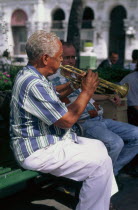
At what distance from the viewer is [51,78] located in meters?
3.68

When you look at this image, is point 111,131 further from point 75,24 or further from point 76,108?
point 75,24

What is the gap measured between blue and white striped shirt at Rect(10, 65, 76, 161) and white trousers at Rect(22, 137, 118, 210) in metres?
0.07

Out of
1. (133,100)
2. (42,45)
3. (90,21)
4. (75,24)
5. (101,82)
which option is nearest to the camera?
(42,45)

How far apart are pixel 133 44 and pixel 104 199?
64.2 feet

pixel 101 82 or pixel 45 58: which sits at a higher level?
pixel 45 58

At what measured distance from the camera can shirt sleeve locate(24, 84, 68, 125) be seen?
2.37 metres

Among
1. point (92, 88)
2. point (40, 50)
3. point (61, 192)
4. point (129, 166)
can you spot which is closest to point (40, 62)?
point (40, 50)

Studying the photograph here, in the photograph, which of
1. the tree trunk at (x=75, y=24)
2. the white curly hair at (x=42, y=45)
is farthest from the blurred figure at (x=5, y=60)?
the white curly hair at (x=42, y=45)

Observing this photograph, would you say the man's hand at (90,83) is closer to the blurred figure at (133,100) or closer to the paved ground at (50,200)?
the paved ground at (50,200)

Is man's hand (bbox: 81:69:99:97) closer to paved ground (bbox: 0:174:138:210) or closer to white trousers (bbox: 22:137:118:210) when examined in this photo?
white trousers (bbox: 22:137:118:210)

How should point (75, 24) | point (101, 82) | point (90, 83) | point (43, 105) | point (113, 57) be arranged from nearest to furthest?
point (43, 105) → point (90, 83) → point (101, 82) → point (75, 24) → point (113, 57)

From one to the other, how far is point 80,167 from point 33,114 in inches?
22.0

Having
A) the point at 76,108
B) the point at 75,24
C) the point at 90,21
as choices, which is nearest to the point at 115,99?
the point at 76,108

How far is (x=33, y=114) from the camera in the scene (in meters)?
2.41
